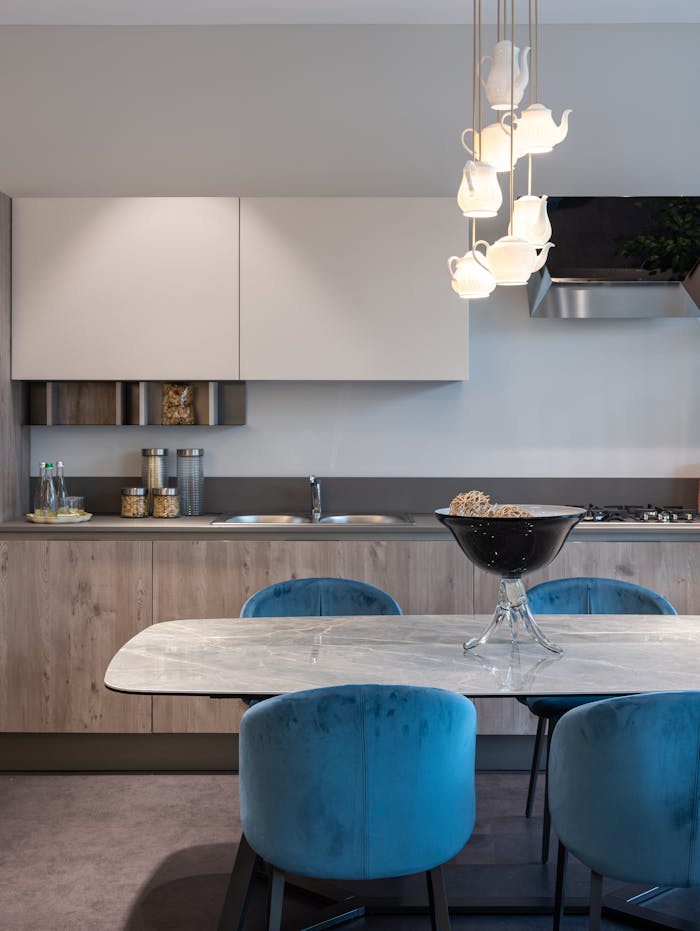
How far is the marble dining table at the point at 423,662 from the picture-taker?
6.18 feet

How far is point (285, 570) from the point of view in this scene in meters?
3.44

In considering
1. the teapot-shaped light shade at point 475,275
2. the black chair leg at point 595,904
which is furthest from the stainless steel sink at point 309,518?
the black chair leg at point 595,904

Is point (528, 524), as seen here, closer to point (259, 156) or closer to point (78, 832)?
point (78, 832)

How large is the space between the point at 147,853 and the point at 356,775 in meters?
1.43

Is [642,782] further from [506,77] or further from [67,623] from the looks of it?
[67,623]

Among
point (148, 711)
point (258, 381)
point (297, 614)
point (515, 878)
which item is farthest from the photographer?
point (258, 381)

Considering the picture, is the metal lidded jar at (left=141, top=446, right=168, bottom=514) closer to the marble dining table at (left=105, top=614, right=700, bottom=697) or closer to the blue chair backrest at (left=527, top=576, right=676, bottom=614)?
the marble dining table at (left=105, top=614, right=700, bottom=697)

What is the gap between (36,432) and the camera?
13.1ft

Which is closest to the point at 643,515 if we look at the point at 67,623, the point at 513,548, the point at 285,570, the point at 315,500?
the point at 315,500

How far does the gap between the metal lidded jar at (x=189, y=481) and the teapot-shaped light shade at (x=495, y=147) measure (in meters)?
2.07

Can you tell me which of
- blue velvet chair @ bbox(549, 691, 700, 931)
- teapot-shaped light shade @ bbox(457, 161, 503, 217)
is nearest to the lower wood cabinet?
teapot-shaped light shade @ bbox(457, 161, 503, 217)

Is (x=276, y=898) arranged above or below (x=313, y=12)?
below

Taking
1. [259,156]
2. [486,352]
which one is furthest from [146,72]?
[486,352]

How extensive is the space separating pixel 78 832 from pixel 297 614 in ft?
3.39
